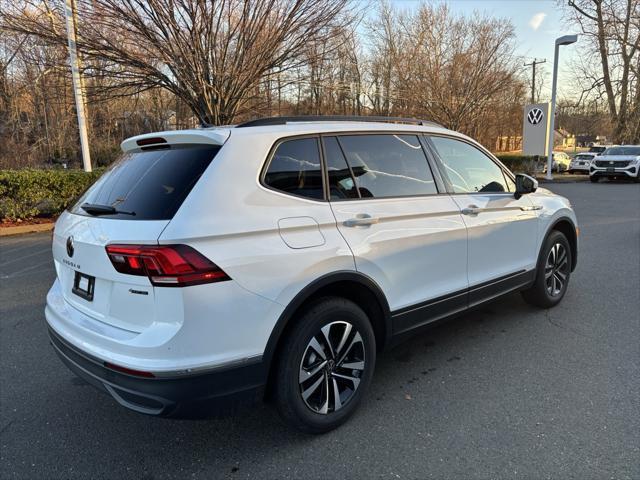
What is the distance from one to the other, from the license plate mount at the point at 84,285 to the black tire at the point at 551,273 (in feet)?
12.5

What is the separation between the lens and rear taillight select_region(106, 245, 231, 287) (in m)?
2.09

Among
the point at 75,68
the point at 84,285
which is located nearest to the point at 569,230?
the point at 84,285

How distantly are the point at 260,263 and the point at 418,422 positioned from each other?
1462 millimetres

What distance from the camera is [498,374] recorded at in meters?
3.39

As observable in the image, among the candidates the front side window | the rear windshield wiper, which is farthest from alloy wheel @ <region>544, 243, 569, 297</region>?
the rear windshield wiper

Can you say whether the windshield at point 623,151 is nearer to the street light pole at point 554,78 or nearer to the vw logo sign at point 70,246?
the street light pole at point 554,78

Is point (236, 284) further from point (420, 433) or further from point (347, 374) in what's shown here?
point (420, 433)

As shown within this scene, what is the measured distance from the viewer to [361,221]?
9.05ft

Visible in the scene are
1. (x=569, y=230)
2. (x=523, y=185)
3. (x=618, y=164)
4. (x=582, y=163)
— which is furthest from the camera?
(x=582, y=163)

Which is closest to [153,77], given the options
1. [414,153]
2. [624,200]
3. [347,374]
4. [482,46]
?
[414,153]

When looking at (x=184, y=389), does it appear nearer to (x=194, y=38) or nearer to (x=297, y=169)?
(x=297, y=169)

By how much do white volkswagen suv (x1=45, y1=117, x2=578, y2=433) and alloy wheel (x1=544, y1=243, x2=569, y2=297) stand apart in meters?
1.56

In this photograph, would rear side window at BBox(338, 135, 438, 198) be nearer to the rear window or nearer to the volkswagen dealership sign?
the rear window

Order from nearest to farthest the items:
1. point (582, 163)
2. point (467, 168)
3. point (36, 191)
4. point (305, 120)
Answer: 1. point (305, 120)
2. point (467, 168)
3. point (36, 191)
4. point (582, 163)
